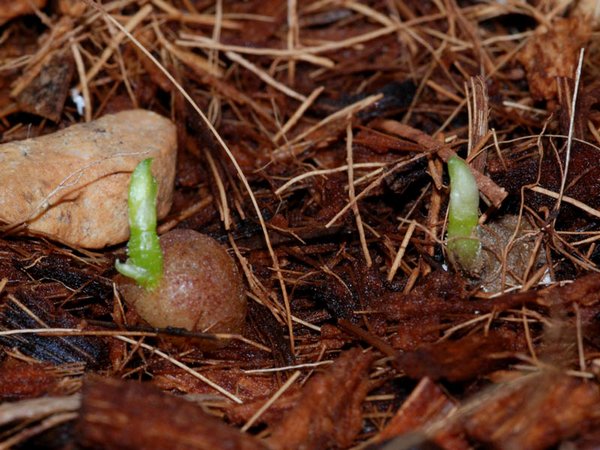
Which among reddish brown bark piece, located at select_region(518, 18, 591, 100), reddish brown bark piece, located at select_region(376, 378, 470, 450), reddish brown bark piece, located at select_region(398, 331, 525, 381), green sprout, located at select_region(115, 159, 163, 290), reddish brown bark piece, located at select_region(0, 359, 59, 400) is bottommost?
reddish brown bark piece, located at select_region(376, 378, 470, 450)

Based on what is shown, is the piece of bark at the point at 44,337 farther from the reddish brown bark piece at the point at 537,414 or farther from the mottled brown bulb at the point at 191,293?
the reddish brown bark piece at the point at 537,414

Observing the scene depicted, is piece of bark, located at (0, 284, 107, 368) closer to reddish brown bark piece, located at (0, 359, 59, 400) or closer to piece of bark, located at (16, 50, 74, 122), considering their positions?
reddish brown bark piece, located at (0, 359, 59, 400)

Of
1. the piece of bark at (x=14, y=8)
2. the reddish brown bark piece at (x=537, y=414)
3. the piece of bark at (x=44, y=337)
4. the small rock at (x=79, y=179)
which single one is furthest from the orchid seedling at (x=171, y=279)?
the piece of bark at (x=14, y=8)

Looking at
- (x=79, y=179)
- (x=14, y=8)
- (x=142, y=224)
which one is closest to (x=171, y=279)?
(x=142, y=224)

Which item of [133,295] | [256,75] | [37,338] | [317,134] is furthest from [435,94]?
[37,338]

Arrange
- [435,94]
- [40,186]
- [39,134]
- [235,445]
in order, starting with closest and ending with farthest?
[235,445] < [40,186] < [39,134] < [435,94]

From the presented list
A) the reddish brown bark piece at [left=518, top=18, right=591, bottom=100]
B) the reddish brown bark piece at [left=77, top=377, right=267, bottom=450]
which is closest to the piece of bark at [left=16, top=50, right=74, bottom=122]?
the reddish brown bark piece at [left=77, top=377, right=267, bottom=450]

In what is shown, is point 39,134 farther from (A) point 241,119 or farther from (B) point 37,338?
(B) point 37,338

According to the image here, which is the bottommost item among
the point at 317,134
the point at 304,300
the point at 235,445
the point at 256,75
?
the point at 304,300
